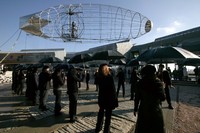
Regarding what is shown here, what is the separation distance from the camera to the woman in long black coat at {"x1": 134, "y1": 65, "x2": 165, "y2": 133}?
4.80 m

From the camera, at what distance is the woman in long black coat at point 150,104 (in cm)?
480

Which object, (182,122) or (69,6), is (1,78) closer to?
(69,6)

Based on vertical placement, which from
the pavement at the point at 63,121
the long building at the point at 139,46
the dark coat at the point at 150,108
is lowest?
the pavement at the point at 63,121

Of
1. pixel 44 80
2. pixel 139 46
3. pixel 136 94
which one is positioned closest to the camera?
pixel 136 94

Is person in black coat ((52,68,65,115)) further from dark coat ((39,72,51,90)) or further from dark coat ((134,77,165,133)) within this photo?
dark coat ((134,77,165,133))

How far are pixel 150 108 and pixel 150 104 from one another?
74mm

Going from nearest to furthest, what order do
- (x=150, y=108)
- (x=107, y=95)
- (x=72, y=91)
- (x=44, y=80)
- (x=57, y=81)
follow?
(x=150, y=108) < (x=107, y=95) < (x=72, y=91) < (x=57, y=81) < (x=44, y=80)

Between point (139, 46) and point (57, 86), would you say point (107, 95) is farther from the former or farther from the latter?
point (139, 46)

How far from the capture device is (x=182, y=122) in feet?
28.6

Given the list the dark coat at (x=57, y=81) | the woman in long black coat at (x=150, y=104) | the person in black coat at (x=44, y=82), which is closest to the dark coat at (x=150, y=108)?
the woman in long black coat at (x=150, y=104)

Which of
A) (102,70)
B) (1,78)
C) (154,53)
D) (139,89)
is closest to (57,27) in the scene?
(154,53)

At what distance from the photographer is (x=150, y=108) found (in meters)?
4.87

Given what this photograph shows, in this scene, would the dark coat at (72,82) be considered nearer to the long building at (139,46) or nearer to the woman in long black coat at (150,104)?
the woman in long black coat at (150,104)

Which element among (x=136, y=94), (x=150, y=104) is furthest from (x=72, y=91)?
(x=150, y=104)
